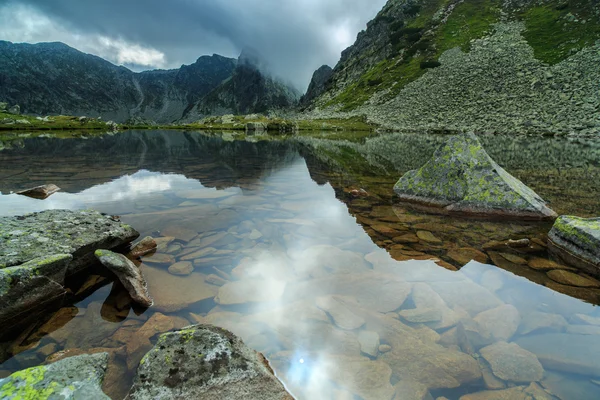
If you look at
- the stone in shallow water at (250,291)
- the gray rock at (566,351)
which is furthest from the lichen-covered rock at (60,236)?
the gray rock at (566,351)

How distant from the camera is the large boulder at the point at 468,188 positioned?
1093 centimetres

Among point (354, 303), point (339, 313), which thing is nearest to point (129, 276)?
point (339, 313)

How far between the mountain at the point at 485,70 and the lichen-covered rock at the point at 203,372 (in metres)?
67.1

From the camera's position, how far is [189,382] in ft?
11.7

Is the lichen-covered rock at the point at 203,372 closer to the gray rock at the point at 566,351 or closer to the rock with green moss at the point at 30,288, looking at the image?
the rock with green moss at the point at 30,288

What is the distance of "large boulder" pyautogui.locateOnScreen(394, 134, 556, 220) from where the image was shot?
1093 centimetres

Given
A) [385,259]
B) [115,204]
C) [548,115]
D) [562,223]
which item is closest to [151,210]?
[115,204]

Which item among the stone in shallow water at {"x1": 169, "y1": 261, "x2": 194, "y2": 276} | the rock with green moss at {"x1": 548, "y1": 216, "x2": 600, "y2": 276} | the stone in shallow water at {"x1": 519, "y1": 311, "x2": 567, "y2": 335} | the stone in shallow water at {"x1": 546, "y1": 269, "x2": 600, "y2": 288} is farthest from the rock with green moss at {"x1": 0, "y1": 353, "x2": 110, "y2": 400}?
the rock with green moss at {"x1": 548, "y1": 216, "x2": 600, "y2": 276}

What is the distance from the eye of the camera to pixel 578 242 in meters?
7.50

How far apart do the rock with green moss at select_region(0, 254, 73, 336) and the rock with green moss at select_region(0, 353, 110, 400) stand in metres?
2.21

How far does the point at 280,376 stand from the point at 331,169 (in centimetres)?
1881

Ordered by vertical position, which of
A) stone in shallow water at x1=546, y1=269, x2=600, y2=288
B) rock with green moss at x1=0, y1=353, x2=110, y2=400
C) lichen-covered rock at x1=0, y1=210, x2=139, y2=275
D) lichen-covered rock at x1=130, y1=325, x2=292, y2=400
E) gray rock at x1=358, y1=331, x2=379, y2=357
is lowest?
gray rock at x1=358, y1=331, x2=379, y2=357

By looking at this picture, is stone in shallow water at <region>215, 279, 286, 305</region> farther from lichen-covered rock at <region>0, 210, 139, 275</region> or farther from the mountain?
the mountain

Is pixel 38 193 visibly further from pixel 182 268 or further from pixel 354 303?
pixel 354 303
